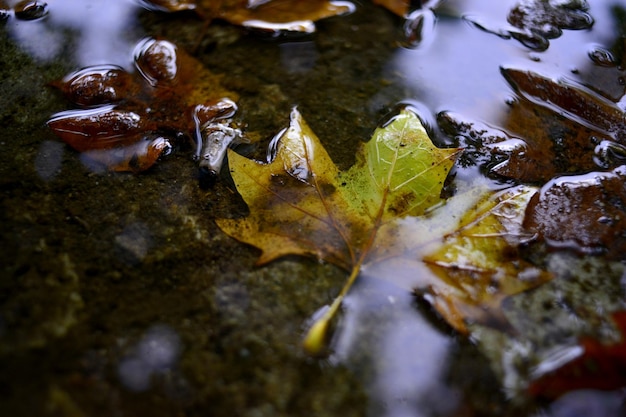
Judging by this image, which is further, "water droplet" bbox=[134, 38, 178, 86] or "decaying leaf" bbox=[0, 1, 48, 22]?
"decaying leaf" bbox=[0, 1, 48, 22]

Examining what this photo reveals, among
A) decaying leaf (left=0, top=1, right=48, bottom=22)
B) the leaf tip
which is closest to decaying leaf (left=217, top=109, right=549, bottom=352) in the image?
the leaf tip

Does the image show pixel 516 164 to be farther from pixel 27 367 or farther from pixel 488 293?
pixel 27 367

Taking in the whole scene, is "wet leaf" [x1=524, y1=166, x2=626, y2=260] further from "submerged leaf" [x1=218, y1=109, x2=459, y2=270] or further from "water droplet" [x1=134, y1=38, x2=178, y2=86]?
"water droplet" [x1=134, y1=38, x2=178, y2=86]

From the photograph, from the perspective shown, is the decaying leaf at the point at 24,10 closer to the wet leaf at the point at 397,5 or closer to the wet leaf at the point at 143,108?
the wet leaf at the point at 143,108

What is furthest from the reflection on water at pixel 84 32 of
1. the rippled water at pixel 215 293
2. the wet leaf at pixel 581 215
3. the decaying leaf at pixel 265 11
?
the wet leaf at pixel 581 215

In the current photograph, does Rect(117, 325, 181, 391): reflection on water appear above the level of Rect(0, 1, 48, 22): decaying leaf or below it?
below
